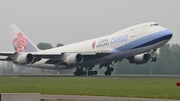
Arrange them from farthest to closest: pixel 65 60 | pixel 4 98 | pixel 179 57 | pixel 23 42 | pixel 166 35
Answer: pixel 179 57 → pixel 23 42 → pixel 65 60 → pixel 166 35 → pixel 4 98

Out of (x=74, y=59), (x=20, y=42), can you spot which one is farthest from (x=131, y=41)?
(x=20, y=42)

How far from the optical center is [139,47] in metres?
65.1

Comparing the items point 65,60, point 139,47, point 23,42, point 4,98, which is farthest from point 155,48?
point 4,98

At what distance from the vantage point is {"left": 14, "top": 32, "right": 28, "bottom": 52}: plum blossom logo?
82019 millimetres

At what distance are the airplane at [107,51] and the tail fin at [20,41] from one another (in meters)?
4.58

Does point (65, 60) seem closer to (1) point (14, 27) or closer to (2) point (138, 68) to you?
(1) point (14, 27)

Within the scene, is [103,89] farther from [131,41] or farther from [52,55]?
[52,55]

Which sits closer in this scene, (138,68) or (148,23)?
(148,23)

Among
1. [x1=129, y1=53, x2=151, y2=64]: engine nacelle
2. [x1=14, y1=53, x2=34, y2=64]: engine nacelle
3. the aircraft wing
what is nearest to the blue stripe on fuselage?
the aircraft wing

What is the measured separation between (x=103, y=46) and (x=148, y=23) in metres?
7.65

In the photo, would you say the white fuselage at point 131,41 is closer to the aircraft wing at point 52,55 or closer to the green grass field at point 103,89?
the aircraft wing at point 52,55

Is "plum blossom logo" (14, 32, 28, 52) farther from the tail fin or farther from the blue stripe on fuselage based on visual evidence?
the blue stripe on fuselage

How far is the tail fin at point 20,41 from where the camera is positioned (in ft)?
268

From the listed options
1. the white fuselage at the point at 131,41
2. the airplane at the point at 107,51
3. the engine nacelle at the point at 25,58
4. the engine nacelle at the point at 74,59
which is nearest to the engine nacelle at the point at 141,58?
the airplane at the point at 107,51
